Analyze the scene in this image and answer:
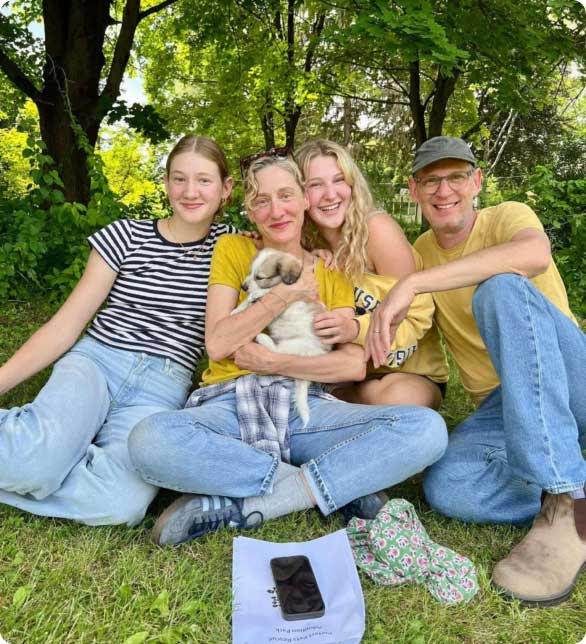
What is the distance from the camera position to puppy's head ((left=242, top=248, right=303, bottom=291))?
2.56 metres

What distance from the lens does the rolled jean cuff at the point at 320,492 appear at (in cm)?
227

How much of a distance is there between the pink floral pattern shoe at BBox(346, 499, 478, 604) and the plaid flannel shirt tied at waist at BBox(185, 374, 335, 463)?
500 millimetres

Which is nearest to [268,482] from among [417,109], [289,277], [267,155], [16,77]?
[289,277]

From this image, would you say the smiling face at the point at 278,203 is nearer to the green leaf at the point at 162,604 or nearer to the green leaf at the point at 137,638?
the green leaf at the point at 162,604

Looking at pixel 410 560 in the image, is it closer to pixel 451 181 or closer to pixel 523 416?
pixel 523 416

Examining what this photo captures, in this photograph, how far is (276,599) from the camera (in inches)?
72.0

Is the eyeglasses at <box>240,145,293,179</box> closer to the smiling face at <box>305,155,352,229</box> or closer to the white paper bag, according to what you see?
A: the smiling face at <box>305,155,352,229</box>

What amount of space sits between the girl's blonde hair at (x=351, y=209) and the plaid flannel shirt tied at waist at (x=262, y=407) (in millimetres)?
611

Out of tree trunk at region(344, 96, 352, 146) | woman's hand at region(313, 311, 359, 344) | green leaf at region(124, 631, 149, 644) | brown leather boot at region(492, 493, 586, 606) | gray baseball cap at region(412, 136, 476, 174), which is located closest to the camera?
green leaf at region(124, 631, 149, 644)

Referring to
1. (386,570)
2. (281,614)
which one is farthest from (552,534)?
(281,614)

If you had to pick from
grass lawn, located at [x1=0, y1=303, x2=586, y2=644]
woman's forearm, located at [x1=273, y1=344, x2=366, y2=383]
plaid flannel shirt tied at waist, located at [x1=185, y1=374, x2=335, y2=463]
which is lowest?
grass lawn, located at [x1=0, y1=303, x2=586, y2=644]

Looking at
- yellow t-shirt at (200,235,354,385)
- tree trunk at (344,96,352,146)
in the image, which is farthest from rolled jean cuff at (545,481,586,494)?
tree trunk at (344,96,352,146)

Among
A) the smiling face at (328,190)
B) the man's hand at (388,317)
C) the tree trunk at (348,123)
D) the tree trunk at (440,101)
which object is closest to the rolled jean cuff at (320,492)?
the man's hand at (388,317)

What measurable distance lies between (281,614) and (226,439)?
684 millimetres
